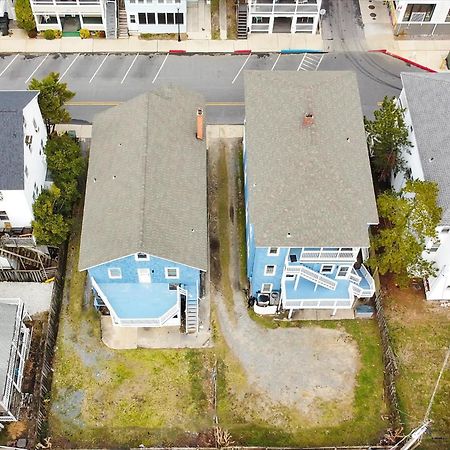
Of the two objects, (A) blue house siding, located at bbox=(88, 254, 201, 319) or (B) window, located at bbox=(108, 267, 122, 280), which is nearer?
(B) window, located at bbox=(108, 267, 122, 280)

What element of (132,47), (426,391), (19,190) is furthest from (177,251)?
(132,47)

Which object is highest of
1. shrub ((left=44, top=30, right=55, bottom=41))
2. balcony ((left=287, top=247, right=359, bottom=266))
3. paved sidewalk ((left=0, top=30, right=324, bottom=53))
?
shrub ((left=44, top=30, right=55, bottom=41))

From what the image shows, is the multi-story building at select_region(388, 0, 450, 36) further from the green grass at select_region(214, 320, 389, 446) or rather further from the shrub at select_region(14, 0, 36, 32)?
the shrub at select_region(14, 0, 36, 32)

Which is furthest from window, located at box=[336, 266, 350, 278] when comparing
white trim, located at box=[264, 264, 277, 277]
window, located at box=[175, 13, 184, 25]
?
window, located at box=[175, 13, 184, 25]

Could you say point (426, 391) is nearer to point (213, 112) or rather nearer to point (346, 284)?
point (346, 284)

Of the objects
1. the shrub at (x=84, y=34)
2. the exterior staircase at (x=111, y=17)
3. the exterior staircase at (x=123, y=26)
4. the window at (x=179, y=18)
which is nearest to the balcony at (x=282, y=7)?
the window at (x=179, y=18)

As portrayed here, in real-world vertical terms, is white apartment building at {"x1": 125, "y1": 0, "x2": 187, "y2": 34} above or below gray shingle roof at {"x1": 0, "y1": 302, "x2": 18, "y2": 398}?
above
